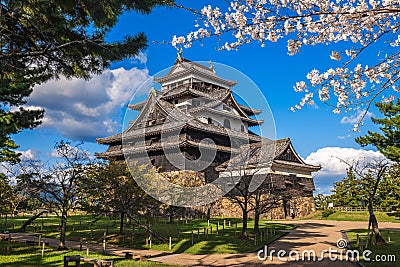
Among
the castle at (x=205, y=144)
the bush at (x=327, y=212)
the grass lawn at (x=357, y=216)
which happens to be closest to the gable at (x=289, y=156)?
the castle at (x=205, y=144)

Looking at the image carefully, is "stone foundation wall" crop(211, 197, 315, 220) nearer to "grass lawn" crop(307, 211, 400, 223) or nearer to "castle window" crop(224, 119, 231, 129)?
"grass lawn" crop(307, 211, 400, 223)

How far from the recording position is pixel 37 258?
505 inches

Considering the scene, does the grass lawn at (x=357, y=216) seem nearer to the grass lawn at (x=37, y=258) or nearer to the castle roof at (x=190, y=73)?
the castle roof at (x=190, y=73)

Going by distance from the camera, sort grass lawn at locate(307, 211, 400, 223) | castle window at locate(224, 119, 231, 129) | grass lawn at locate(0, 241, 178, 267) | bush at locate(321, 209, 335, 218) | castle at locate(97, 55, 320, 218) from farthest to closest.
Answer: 1. castle window at locate(224, 119, 231, 129)
2. bush at locate(321, 209, 335, 218)
3. castle at locate(97, 55, 320, 218)
4. grass lawn at locate(307, 211, 400, 223)
5. grass lawn at locate(0, 241, 178, 267)

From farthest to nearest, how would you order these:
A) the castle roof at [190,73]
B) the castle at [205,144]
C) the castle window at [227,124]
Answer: the castle roof at [190,73] < the castle window at [227,124] < the castle at [205,144]

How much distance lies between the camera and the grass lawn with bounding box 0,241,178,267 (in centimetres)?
1163

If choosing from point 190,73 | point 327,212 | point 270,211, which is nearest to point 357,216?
point 327,212

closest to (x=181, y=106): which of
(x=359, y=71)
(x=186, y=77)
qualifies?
(x=186, y=77)

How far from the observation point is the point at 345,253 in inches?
514

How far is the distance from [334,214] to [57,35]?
28883 millimetres

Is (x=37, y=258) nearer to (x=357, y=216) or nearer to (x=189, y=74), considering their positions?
(x=357, y=216)

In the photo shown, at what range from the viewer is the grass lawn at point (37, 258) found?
458 inches

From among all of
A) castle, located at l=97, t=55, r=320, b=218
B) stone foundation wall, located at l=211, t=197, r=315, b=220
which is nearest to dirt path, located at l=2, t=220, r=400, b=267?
castle, located at l=97, t=55, r=320, b=218

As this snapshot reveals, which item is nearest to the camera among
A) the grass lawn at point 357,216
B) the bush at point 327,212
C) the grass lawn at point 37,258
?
the grass lawn at point 37,258
